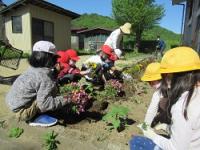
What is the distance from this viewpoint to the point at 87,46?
34.7 meters

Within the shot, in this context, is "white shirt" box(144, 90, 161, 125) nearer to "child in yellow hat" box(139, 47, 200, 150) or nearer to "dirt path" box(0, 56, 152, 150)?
"dirt path" box(0, 56, 152, 150)

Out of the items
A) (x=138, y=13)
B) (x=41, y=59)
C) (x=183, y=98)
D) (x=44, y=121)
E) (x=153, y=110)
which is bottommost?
(x=44, y=121)

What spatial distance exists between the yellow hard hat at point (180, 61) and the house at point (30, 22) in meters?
18.1

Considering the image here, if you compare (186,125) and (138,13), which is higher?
(138,13)

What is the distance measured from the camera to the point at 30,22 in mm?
19312

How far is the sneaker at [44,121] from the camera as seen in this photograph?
3611 mm

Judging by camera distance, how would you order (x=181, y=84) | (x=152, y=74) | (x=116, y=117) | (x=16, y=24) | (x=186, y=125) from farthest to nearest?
(x=16, y=24) < (x=116, y=117) < (x=152, y=74) < (x=181, y=84) < (x=186, y=125)

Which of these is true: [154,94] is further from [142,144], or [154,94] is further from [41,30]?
[41,30]

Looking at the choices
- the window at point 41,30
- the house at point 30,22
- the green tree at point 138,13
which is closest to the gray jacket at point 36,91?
the house at point 30,22

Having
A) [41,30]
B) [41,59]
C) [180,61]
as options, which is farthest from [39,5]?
[180,61]

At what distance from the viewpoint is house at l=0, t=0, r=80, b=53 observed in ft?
63.5

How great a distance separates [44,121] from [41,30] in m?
17.7

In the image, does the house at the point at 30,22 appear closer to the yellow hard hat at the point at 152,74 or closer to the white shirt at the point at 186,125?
the yellow hard hat at the point at 152,74

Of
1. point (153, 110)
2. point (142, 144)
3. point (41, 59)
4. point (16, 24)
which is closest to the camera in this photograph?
point (142, 144)
